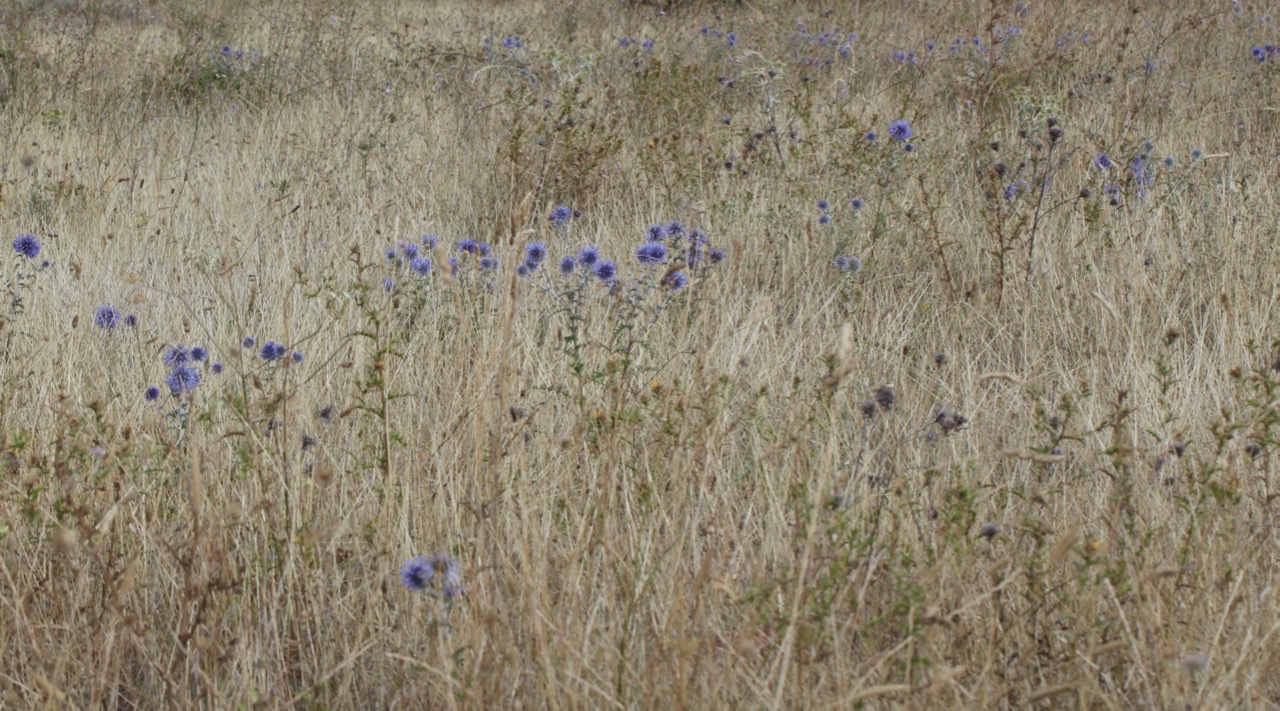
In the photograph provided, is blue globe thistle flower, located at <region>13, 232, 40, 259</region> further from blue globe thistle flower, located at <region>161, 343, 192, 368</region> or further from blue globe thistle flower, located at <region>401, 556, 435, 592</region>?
blue globe thistle flower, located at <region>401, 556, 435, 592</region>

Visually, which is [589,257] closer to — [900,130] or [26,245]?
[900,130]

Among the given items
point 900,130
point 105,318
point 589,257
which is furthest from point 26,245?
point 900,130

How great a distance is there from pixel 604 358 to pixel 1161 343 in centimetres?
157

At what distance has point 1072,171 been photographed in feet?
13.9

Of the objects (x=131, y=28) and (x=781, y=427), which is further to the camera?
(x=131, y=28)

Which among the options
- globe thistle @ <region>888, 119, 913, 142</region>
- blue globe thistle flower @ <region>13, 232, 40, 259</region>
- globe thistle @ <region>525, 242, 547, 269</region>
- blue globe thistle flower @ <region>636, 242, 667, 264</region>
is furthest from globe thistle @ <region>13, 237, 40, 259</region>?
globe thistle @ <region>888, 119, 913, 142</region>

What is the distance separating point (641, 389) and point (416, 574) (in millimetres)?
1171

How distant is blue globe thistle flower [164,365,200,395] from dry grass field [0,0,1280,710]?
11 mm

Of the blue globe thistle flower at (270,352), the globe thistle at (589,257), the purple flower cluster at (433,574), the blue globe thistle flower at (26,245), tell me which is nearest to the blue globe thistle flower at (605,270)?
the globe thistle at (589,257)

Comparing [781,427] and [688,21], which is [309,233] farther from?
[688,21]

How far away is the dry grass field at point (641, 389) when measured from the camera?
1.62 metres

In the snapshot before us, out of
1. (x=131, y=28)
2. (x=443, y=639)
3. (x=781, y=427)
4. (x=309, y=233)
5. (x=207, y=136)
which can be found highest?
(x=131, y=28)

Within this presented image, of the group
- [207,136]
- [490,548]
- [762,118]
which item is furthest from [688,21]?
[490,548]

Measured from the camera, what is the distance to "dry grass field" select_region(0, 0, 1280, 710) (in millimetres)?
1622
